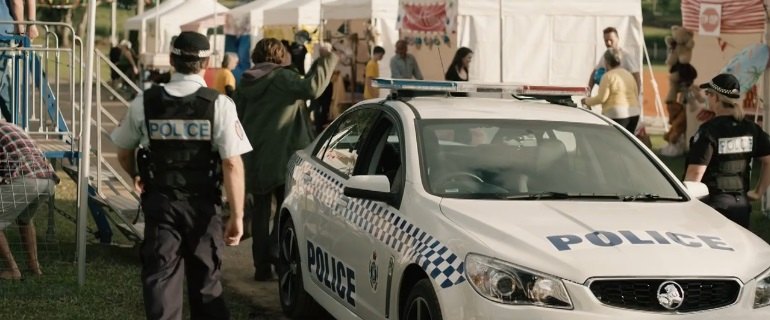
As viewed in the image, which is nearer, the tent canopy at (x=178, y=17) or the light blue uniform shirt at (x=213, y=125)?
the light blue uniform shirt at (x=213, y=125)

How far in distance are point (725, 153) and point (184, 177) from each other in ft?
11.3

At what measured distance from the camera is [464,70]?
18.3m

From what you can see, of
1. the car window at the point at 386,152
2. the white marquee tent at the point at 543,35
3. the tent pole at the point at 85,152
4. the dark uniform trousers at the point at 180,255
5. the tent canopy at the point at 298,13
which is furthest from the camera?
the tent canopy at the point at 298,13

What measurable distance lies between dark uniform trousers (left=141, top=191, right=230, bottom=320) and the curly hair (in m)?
3.11

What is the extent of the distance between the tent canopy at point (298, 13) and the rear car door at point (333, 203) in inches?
832

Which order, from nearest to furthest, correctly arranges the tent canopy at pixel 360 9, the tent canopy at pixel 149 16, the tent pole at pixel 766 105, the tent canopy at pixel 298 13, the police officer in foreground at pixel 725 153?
the police officer in foreground at pixel 725 153, the tent pole at pixel 766 105, the tent canopy at pixel 360 9, the tent canopy at pixel 298 13, the tent canopy at pixel 149 16

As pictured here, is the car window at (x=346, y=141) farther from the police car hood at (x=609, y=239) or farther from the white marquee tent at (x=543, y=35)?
the white marquee tent at (x=543, y=35)

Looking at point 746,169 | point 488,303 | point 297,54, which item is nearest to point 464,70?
point 297,54

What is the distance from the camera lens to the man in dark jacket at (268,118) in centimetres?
936

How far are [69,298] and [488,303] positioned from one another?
401 centimetres

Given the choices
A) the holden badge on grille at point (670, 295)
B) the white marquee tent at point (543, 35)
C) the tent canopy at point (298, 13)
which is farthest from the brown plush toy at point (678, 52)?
the holden badge on grille at point (670, 295)

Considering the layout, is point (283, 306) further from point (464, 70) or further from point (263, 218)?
point (464, 70)

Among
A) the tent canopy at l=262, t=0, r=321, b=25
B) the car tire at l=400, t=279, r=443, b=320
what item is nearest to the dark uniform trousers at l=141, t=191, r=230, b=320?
the car tire at l=400, t=279, r=443, b=320

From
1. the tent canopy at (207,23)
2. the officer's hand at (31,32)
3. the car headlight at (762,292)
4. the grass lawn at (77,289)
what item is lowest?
the grass lawn at (77,289)
